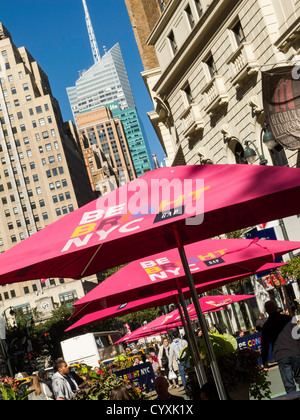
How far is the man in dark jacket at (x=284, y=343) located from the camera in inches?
372

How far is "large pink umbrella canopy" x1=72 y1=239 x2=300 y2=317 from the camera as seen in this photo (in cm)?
844

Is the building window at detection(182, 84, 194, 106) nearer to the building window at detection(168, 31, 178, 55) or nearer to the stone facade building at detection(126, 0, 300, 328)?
the stone facade building at detection(126, 0, 300, 328)

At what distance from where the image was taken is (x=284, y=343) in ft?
31.0

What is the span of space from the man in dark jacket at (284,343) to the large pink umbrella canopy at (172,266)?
34.9 inches

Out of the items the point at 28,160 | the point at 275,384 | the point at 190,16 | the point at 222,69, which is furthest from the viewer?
the point at 28,160

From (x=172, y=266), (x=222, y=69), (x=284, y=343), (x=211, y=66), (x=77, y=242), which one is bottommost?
(x=284, y=343)

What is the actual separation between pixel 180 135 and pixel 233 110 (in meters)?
6.98

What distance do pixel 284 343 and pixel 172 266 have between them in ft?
7.23

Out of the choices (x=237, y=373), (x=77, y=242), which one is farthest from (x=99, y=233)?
(x=237, y=373)

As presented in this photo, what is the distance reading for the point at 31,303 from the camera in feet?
416

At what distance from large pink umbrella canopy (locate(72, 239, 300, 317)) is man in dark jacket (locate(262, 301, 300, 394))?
0.89 m

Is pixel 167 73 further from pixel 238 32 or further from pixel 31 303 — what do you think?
pixel 31 303

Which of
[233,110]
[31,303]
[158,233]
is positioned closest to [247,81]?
[233,110]

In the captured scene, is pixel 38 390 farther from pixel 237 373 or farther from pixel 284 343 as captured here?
pixel 237 373
